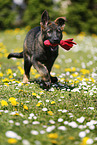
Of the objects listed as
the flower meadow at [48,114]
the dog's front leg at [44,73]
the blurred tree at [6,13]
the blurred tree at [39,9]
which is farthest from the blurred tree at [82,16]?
the dog's front leg at [44,73]

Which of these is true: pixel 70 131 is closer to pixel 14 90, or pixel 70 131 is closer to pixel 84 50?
pixel 14 90

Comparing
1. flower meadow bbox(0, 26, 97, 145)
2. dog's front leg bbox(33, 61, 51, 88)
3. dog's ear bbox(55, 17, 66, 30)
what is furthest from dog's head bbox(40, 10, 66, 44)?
flower meadow bbox(0, 26, 97, 145)

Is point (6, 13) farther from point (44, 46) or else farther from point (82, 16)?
point (44, 46)

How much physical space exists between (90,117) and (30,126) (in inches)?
38.3

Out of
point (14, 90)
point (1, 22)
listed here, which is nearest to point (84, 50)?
point (14, 90)

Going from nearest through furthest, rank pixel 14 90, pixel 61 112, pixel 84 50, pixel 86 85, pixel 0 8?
pixel 61 112 < pixel 14 90 < pixel 86 85 < pixel 84 50 < pixel 0 8

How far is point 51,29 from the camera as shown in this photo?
11.7 ft

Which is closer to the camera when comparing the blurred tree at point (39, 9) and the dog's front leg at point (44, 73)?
the dog's front leg at point (44, 73)

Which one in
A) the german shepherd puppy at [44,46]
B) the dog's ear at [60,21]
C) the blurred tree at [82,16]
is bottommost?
the blurred tree at [82,16]

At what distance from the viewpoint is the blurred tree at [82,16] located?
627 inches

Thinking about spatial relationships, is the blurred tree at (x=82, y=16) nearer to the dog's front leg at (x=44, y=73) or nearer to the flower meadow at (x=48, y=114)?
the flower meadow at (x=48, y=114)

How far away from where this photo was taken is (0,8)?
58.5ft

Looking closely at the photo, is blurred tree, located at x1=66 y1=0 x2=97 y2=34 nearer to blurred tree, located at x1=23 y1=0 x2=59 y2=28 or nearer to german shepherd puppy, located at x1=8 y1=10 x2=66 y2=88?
blurred tree, located at x1=23 y1=0 x2=59 y2=28

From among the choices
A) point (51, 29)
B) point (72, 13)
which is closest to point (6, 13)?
point (72, 13)
